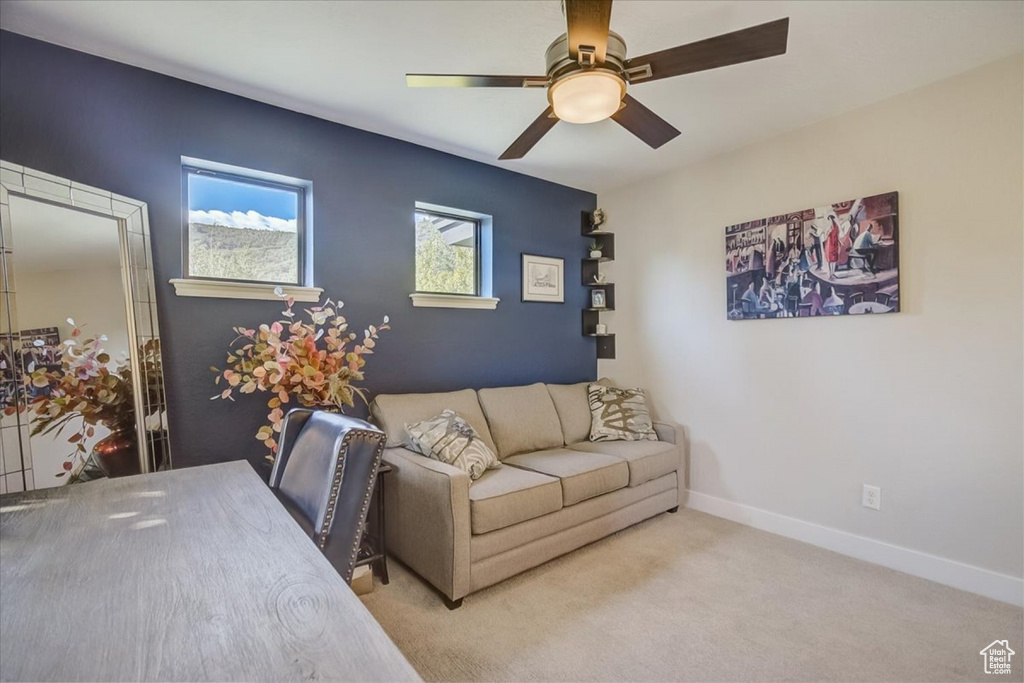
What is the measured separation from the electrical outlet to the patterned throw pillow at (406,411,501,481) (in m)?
2.03

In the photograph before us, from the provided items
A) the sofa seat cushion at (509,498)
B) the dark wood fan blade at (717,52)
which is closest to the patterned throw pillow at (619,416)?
the sofa seat cushion at (509,498)

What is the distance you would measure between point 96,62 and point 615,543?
3.49m

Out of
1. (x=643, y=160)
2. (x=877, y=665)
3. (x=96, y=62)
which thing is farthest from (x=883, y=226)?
(x=96, y=62)

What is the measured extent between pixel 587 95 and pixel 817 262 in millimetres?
1930

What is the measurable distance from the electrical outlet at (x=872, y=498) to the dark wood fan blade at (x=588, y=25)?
8.56 ft

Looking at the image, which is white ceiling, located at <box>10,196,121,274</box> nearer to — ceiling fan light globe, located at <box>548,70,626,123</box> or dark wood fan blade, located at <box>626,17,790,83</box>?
ceiling fan light globe, located at <box>548,70,626,123</box>

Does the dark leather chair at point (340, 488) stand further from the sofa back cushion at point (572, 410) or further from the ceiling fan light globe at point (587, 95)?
the sofa back cushion at point (572, 410)

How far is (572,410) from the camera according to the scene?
3404 millimetres

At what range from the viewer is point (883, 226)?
8.11 feet

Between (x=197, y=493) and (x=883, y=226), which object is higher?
(x=883, y=226)

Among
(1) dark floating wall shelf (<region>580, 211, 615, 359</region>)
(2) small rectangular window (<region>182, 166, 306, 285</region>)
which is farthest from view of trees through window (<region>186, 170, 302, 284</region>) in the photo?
(1) dark floating wall shelf (<region>580, 211, 615, 359</region>)

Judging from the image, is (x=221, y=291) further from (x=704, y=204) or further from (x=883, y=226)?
(x=883, y=226)

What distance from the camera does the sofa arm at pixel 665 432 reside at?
3.22 m

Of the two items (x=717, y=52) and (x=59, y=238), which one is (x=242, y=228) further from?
(x=717, y=52)
